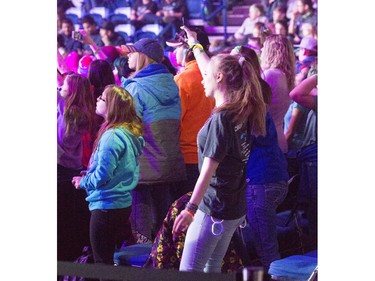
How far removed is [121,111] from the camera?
5.02 meters

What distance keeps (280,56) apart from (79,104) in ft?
3.97

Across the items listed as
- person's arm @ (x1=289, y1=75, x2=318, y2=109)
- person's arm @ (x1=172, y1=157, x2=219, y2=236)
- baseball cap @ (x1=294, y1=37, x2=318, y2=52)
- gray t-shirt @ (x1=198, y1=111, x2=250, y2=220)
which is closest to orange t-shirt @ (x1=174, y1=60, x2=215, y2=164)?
gray t-shirt @ (x1=198, y1=111, x2=250, y2=220)

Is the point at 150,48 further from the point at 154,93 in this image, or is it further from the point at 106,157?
the point at 106,157

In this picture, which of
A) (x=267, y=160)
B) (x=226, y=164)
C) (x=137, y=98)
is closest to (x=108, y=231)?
(x=137, y=98)

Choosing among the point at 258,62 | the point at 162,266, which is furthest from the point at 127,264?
the point at 258,62

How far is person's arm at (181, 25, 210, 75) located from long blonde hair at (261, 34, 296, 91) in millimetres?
305

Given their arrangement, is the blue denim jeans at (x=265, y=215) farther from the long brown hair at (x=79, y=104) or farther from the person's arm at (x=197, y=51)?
the long brown hair at (x=79, y=104)

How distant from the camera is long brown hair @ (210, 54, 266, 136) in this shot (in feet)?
15.1

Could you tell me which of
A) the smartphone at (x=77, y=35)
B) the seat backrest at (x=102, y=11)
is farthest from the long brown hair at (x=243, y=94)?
the smartphone at (x=77, y=35)

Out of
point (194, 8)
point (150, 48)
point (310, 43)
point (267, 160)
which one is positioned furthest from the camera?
point (150, 48)

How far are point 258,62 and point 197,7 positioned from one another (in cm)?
45

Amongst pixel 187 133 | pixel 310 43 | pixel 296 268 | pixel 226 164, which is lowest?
pixel 296 268

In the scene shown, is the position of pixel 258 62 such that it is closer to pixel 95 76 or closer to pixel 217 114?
pixel 217 114

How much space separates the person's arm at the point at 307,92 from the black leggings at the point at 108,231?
1143mm
